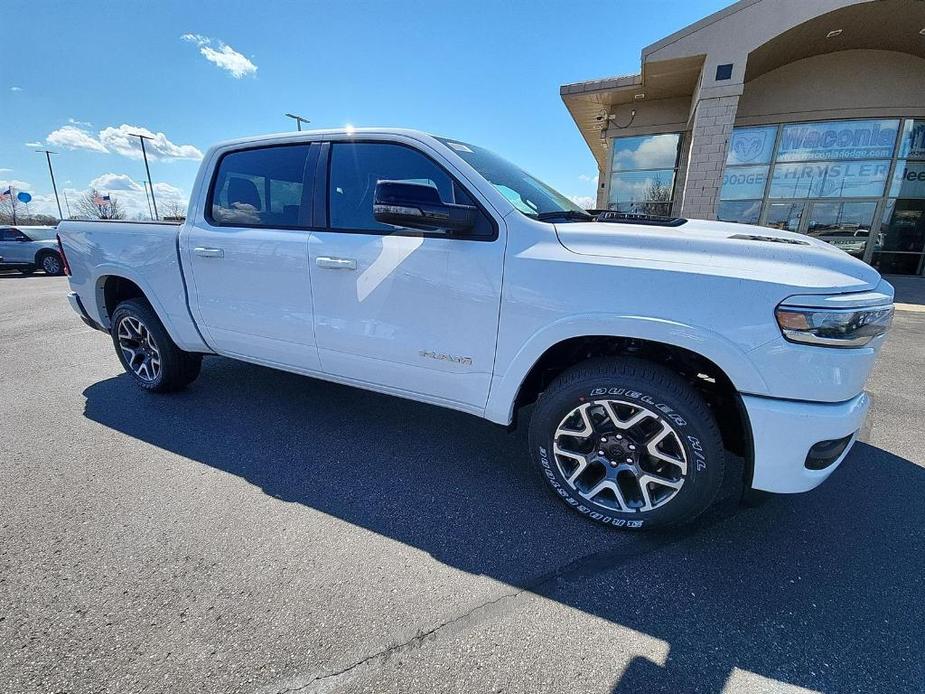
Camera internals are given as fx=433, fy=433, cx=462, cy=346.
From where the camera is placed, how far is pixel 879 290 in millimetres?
1892

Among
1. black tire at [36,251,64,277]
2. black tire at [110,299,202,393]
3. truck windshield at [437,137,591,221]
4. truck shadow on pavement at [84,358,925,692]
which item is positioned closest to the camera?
truck shadow on pavement at [84,358,925,692]

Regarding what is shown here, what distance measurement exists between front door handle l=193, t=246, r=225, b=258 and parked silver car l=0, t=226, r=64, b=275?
1485 centimetres

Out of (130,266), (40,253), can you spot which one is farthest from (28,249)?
(130,266)

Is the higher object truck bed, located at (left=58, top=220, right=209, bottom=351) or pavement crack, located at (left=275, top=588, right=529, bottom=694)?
truck bed, located at (left=58, top=220, right=209, bottom=351)

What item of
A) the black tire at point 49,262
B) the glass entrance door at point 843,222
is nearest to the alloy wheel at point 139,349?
the black tire at point 49,262

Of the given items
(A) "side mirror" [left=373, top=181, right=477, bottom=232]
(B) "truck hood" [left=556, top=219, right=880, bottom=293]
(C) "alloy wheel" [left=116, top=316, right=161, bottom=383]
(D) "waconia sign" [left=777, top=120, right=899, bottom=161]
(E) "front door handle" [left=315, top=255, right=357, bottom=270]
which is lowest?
(C) "alloy wheel" [left=116, top=316, right=161, bottom=383]

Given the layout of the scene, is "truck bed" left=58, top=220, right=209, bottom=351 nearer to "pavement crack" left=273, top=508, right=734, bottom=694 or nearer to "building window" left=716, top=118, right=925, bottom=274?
"pavement crack" left=273, top=508, right=734, bottom=694

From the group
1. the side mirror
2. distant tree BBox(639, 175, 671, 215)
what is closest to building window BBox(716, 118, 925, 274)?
distant tree BBox(639, 175, 671, 215)

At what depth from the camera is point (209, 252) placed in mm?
3053

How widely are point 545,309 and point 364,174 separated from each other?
1.47m

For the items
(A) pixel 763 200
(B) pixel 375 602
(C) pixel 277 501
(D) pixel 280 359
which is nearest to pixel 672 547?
(B) pixel 375 602

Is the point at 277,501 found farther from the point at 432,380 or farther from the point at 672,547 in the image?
the point at 672,547

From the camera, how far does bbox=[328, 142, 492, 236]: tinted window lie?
2.53 m

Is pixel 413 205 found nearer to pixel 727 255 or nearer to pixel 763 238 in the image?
pixel 727 255
